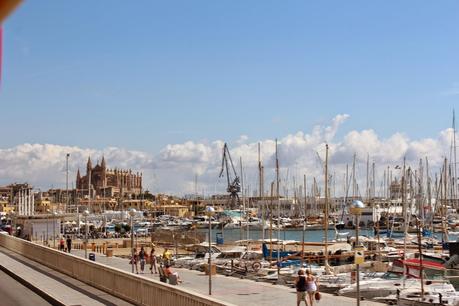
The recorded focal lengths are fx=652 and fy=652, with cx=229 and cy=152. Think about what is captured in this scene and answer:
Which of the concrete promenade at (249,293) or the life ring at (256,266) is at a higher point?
the concrete promenade at (249,293)

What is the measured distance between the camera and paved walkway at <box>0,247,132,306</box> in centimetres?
1922

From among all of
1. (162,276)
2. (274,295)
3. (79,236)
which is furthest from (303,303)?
(79,236)

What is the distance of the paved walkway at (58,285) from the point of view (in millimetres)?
19219

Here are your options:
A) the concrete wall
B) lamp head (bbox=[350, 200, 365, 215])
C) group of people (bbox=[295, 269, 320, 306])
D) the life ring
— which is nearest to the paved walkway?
the concrete wall

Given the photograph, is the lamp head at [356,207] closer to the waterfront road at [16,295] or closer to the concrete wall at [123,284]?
the concrete wall at [123,284]

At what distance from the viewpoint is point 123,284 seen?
1942 centimetres

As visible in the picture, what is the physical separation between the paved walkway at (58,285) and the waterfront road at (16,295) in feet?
1.04

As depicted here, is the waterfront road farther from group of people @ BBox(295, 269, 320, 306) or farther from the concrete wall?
group of people @ BBox(295, 269, 320, 306)

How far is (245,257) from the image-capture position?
4994cm

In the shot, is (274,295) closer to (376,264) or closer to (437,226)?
(376,264)

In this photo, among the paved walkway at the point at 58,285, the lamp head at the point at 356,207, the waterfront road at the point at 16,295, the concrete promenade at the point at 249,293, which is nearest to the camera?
the lamp head at the point at 356,207

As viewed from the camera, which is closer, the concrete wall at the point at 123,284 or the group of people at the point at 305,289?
the concrete wall at the point at 123,284

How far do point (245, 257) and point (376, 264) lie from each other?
11.4 m

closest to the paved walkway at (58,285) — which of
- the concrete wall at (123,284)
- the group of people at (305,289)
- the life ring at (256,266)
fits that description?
the concrete wall at (123,284)
